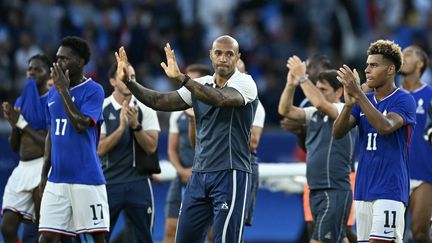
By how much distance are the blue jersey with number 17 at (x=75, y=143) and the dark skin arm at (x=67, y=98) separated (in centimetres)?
14

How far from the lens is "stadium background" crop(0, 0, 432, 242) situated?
18.1m

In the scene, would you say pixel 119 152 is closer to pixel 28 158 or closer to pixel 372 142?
pixel 28 158

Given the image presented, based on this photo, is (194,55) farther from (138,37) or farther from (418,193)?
(418,193)

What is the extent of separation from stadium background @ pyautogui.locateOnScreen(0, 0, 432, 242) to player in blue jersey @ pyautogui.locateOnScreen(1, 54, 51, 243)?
16.5 feet

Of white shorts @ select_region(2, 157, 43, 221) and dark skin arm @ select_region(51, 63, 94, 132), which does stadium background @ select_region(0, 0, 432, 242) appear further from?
dark skin arm @ select_region(51, 63, 94, 132)

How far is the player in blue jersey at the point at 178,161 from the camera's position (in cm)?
1321

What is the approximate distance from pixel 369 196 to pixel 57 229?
3094mm

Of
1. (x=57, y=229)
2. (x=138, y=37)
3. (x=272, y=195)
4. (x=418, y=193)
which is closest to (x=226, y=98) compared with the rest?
Result: (x=57, y=229)

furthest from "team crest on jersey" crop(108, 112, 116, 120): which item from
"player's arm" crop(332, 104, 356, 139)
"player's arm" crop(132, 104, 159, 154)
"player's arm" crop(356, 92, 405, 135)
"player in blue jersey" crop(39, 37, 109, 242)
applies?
"player's arm" crop(356, 92, 405, 135)

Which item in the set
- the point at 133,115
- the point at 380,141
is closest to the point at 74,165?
the point at 133,115

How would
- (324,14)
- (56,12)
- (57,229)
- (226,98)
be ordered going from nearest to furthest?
(226,98), (57,229), (56,12), (324,14)

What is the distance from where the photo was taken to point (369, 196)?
32.3 ft

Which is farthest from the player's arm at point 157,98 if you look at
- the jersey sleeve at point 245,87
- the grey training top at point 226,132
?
the jersey sleeve at point 245,87

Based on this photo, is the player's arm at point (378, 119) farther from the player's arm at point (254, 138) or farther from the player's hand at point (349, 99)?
the player's arm at point (254, 138)
